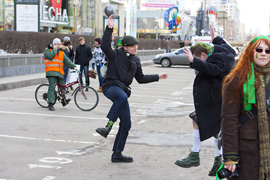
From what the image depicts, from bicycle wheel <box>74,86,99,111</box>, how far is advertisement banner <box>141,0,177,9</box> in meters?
135

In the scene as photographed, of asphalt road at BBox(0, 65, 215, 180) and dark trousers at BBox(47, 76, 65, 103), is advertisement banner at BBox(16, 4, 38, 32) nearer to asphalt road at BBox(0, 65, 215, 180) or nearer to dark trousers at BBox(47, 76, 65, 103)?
asphalt road at BBox(0, 65, 215, 180)

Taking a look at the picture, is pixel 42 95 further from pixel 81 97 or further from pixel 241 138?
pixel 241 138

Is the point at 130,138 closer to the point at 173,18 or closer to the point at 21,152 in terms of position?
the point at 21,152

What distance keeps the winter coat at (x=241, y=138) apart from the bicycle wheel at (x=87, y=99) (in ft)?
27.4

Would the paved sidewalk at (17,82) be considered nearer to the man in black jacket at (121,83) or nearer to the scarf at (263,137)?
the man in black jacket at (121,83)

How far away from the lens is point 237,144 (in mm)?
3338

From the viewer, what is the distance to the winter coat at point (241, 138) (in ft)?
10.9

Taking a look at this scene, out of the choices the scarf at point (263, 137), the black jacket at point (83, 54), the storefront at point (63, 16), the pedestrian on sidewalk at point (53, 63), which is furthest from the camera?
the storefront at point (63, 16)

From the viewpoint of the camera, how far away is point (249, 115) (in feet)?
11.1

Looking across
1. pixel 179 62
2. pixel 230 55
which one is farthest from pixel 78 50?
pixel 179 62

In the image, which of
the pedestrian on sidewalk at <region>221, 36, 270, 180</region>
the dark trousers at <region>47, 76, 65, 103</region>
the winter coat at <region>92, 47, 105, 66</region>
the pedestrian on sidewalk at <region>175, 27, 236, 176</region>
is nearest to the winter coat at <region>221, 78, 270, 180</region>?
the pedestrian on sidewalk at <region>221, 36, 270, 180</region>

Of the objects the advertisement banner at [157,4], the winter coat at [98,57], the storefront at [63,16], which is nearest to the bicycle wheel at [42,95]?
the winter coat at [98,57]

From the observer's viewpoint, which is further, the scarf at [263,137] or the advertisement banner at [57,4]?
the advertisement banner at [57,4]

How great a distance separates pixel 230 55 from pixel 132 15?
81833 mm
